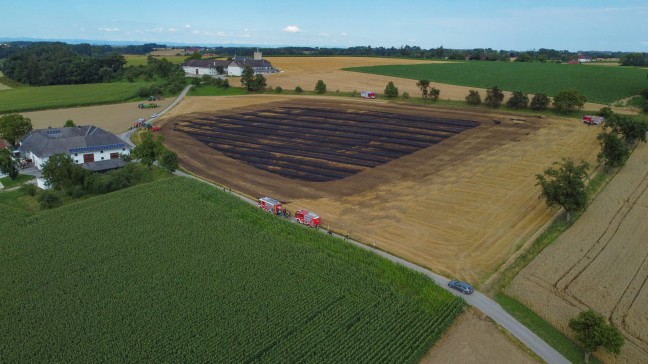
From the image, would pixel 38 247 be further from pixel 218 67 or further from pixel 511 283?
pixel 218 67

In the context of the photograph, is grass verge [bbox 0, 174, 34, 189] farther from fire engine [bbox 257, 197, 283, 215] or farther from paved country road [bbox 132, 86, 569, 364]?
paved country road [bbox 132, 86, 569, 364]

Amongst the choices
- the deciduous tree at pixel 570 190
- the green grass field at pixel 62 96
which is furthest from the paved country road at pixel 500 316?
the green grass field at pixel 62 96

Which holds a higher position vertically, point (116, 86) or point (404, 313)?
point (116, 86)

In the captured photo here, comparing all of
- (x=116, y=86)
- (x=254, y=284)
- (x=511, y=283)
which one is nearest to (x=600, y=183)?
(x=511, y=283)

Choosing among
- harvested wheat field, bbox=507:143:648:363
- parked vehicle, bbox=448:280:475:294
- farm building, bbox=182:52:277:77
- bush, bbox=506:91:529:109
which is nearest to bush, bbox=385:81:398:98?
bush, bbox=506:91:529:109

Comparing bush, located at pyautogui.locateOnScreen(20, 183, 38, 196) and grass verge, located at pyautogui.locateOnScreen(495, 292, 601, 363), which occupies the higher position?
bush, located at pyautogui.locateOnScreen(20, 183, 38, 196)

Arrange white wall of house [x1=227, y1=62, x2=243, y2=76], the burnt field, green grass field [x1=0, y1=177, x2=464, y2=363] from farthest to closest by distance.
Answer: white wall of house [x1=227, y1=62, x2=243, y2=76] < the burnt field < green grass field [x1=0, y1=177, x2=464, y2=363]
